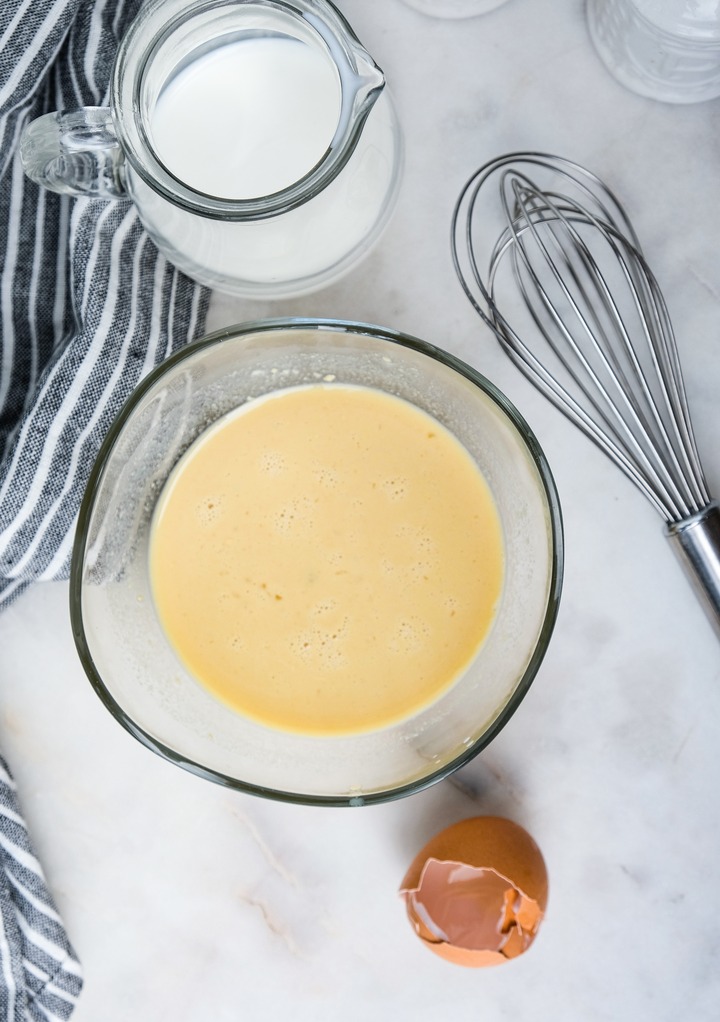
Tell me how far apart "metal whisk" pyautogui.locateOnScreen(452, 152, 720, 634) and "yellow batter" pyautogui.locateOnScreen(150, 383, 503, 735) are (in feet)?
0.43

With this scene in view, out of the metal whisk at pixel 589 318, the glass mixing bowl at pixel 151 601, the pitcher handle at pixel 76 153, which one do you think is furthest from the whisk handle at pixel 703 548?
the pitcher handle at pixel 76 153

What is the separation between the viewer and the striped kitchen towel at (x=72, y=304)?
74 centimetres

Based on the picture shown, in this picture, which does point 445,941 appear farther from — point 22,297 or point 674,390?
point 22,297

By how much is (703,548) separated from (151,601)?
46cm

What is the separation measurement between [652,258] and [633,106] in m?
0.13

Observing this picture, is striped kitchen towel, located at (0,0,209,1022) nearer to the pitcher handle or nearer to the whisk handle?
the pitcher handle

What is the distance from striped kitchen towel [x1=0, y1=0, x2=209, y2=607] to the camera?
2.43 ft

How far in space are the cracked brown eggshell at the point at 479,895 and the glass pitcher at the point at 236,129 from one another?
20.0 inches

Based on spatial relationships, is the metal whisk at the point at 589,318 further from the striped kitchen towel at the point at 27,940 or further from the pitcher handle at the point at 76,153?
the striped kitchen towel at the point at 27,940

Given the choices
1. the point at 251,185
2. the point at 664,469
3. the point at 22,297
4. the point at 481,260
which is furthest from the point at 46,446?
the point at 664,469

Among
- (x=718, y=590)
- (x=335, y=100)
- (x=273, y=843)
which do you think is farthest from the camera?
(x=273, y=843)

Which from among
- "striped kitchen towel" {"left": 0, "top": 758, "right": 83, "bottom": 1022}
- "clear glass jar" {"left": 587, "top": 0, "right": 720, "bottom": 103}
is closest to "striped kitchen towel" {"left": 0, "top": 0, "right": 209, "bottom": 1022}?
"striped kitchen towel" {"left": 0, "top": 758, "right": 83, "bottom": 1022}

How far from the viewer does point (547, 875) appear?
822 mm

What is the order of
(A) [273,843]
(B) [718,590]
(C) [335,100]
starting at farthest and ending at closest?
1. (A) [273,843]
2. (B) [718,590]
3. (C) [335,100]
